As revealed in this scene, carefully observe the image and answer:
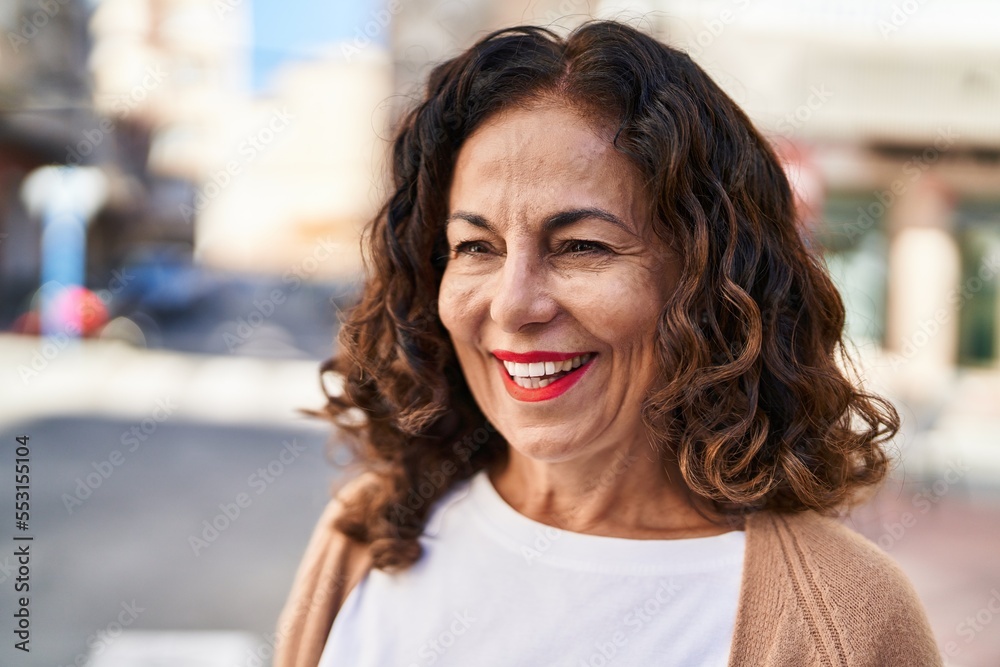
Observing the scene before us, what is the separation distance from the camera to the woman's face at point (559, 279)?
1420 millimetres

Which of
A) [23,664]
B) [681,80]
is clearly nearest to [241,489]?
[23,664]

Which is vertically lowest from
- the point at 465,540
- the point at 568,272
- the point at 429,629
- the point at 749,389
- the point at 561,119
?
the point at 429,629

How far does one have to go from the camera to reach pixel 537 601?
1547mm

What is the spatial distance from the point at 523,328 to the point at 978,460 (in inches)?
387

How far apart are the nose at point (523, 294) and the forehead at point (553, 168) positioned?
80 millimetres

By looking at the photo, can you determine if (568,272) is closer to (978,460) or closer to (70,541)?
(70,541)

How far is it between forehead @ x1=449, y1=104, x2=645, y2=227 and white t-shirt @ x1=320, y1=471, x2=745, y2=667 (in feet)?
2.08

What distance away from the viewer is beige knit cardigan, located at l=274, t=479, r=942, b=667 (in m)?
1.33

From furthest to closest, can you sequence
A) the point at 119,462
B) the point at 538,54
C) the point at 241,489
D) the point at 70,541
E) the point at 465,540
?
1. the point at 119,462
2. the point at 241,489
3. the point at 70,541
4. the point at 465,540
5. the point at 538,54

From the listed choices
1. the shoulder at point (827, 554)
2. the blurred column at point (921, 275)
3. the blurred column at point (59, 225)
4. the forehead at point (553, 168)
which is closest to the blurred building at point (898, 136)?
the blurred column at point (921, 275)

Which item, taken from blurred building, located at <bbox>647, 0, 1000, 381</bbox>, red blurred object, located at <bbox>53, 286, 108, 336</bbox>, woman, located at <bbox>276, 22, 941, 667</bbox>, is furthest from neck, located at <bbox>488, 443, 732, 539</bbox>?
red blurred object, located at <bbox>53, 286, 108, 336</bbox>

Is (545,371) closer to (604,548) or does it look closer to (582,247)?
(582,247)

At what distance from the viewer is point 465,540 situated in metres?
1.70

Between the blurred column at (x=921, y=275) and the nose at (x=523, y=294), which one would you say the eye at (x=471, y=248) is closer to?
the nose at (x=523, y=294)
